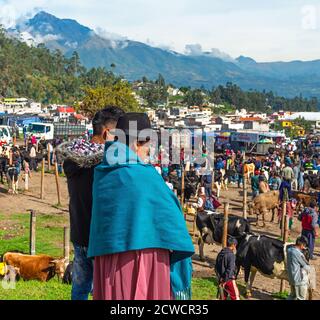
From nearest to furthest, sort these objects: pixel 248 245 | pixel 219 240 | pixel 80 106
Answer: pixel 248 245 → pixel 219 240 → pixel 80 106

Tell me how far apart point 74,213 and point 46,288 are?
4159 millimetres

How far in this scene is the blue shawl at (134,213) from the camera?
2.85 meters

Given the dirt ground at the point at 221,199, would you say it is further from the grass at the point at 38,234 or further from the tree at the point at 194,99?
the tree at the point at 194,99

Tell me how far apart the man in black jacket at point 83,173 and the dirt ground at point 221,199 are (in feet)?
19.9

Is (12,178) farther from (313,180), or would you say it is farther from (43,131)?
(43,131)

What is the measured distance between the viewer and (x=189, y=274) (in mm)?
3061

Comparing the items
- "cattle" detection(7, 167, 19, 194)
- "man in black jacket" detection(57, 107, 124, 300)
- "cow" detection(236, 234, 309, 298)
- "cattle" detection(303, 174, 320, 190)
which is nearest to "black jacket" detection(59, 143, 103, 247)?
"man in black jacket" detection(57, 107, 124, 300)

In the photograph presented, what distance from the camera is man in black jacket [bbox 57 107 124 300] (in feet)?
12.6

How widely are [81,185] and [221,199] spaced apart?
56.8ft

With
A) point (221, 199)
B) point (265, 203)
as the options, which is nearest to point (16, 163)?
point (221, 199)

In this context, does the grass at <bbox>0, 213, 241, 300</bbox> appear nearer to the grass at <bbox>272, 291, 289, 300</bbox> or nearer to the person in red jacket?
the grass at <bbox>272, 291, 289, 300</bbox>

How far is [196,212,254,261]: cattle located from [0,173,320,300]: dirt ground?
1.31 ft
